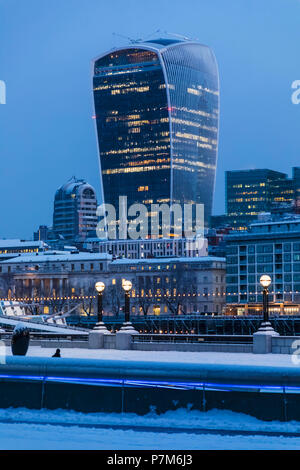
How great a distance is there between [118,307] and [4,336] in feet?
434

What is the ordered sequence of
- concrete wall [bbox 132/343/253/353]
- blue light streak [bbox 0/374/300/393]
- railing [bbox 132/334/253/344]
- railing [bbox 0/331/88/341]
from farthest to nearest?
1. railing [bbox 0/331/88/341]
2. railing [bbox 132/334/253/344]
3. concrete wall [bbox 132/343/253/353]
4. blue light streak [bbox 0/374/300/393]

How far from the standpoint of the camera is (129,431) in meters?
24.7

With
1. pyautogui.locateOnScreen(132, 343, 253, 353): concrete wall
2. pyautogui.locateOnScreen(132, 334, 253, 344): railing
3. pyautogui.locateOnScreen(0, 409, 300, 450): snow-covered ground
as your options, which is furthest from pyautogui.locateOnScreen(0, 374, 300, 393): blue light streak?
pyautogui.locateOnScreen(132, 334, 253, 344): railing

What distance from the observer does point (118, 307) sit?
626 feet

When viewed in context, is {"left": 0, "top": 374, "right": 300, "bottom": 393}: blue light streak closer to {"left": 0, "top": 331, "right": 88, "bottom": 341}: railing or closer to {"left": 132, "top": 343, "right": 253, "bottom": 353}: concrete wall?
{"left": 132, "top": 343, "right": 253, "bottom": 353}: concrete wall

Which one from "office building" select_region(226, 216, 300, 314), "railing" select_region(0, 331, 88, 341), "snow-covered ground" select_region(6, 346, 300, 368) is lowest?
"snow-covered ground" select_region(6, 346, 300, 368)

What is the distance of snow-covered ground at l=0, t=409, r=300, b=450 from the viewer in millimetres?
22312

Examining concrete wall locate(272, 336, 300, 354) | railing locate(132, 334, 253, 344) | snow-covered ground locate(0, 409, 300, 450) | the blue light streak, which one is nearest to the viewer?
snow-covered ground locate(0, 409, 300, 450)

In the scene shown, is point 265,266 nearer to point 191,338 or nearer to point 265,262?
point 265,262

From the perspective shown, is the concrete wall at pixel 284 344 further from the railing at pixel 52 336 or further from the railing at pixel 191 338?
the railing at pixel 52 336

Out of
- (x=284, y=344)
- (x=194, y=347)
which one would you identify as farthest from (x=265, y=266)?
(x=284, y=344)

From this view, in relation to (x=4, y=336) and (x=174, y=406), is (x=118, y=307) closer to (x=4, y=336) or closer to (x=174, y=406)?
(x=4, y=336)

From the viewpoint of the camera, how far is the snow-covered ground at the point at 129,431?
73.2 feet
